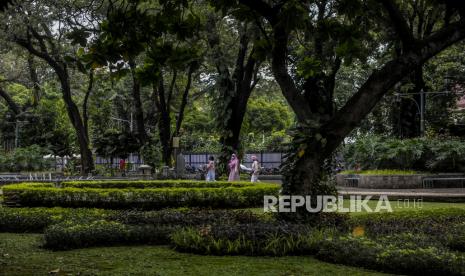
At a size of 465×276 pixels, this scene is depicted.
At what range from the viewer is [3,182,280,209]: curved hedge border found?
47.2 ft

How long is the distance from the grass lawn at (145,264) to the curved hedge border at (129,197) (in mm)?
5272

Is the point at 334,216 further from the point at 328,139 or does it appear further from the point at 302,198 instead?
the point at 328,139

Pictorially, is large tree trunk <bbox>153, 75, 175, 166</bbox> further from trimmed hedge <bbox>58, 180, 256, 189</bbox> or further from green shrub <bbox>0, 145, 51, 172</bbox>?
trimmed hedge <bbox>58, 180, 256, 189</bbox>

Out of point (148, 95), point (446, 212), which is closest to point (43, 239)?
point (446, 212)

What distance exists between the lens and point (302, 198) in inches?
389

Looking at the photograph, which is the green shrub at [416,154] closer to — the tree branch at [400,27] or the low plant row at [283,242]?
the tree branch at [400,27]

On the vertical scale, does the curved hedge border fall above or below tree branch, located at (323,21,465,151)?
below

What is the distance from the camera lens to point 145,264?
25.4 feet

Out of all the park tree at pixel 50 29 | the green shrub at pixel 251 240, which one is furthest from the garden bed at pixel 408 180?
the green shrub at pixel 251 240

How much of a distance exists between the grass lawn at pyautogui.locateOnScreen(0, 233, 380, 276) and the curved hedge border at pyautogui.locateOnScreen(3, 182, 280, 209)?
5272 millimetres

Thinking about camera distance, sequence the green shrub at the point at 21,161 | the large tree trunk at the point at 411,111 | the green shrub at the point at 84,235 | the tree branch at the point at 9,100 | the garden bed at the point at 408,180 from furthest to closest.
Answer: the green shrub at the point at 21,161 → the tree branch at the point at 9,100 → the large tree trunk at the point at 411,111 → the garden bed at the point at 408,180 → the green shrub at the point at 84,235

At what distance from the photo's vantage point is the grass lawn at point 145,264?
7.17 m

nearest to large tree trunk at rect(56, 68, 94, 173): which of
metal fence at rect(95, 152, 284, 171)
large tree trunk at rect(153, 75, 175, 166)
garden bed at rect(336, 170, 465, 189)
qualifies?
large tree trunk at rect(153, 75, 175, 166)

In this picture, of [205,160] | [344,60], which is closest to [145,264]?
[344,60]
